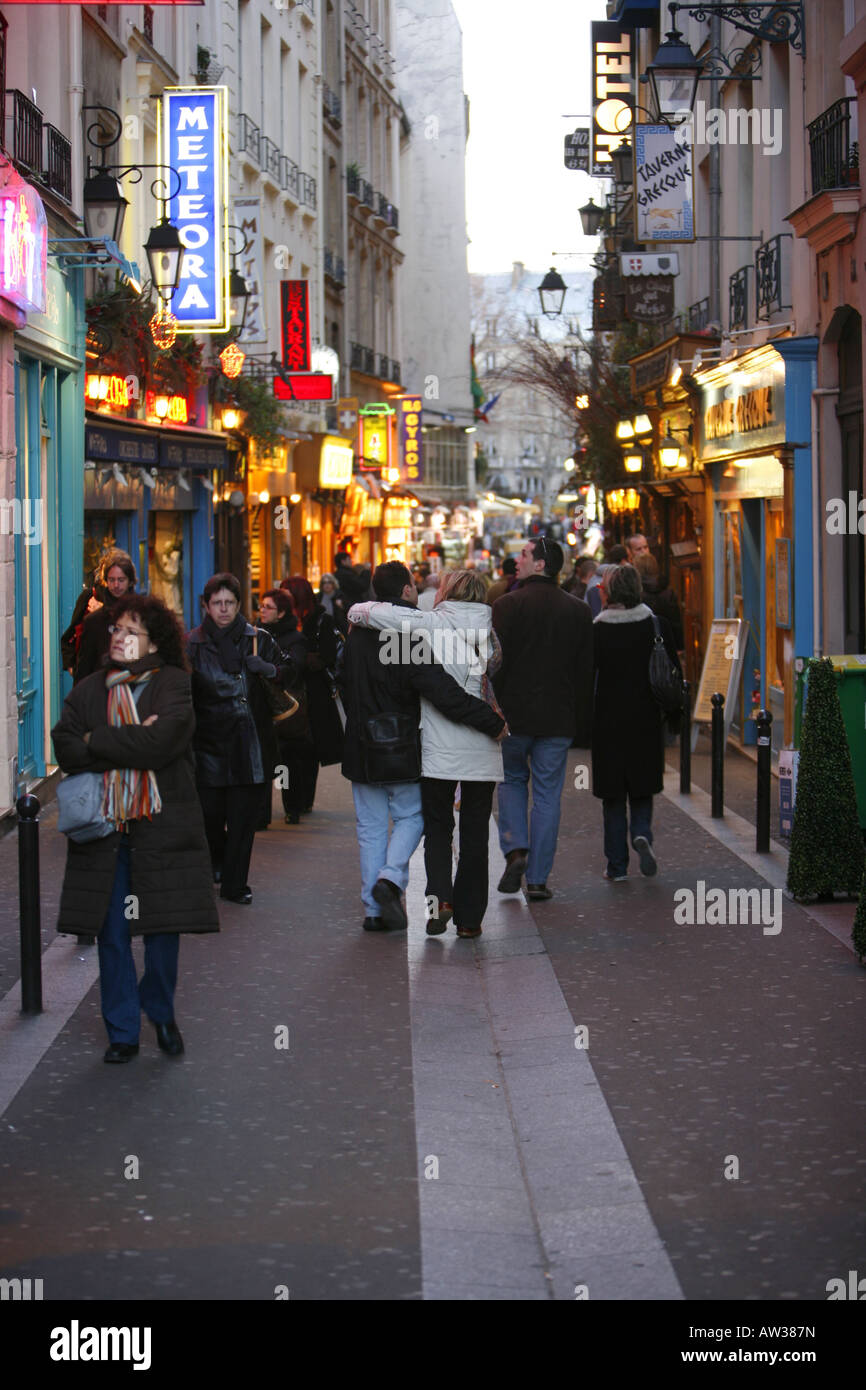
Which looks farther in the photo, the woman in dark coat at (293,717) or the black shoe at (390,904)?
the woman in dark coat at (293,717)

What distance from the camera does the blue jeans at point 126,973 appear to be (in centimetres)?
681

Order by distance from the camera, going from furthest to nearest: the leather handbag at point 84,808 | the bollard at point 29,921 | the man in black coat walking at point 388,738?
the man in black coat walking at point 388,738, the bollard at point 29,921, the leather handbag at point 84,808

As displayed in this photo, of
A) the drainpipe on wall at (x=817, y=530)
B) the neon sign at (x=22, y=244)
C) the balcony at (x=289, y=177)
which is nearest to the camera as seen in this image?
the neon sign at (x=22, y=244)

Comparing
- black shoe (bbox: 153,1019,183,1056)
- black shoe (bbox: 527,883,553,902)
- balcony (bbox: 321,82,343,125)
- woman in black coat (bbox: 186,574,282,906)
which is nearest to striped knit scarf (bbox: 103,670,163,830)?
black shoe (bbox: 153,1019,183,1056)

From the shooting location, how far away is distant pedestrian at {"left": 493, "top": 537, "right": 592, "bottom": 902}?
10.1 metres

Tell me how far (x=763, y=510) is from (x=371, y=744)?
10136 millimetres

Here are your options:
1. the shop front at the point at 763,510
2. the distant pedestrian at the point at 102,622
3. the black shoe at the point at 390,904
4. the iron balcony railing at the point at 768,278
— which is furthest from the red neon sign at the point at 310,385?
the black shoe at the point at 390,904

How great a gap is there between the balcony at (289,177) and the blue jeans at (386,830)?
25.1 m

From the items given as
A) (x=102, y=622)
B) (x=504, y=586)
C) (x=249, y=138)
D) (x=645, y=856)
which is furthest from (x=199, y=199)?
(x=645, y=856)

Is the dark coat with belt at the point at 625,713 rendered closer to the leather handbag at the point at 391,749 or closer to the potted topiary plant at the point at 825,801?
the potted topiary plant at the point at 825,801

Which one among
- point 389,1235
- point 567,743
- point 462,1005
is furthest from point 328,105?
point 389,1235

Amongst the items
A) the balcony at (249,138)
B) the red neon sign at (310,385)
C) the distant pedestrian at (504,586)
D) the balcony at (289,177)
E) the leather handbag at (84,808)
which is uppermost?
the balcony at (289,177)

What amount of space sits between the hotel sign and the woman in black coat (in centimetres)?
1958

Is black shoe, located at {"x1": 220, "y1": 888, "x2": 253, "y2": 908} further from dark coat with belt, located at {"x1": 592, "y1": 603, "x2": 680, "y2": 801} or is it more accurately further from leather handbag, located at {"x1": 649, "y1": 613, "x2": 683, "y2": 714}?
leather handbag, located at {"x1": 649, "y1": 613, "x2": 683, "y2": 714}
